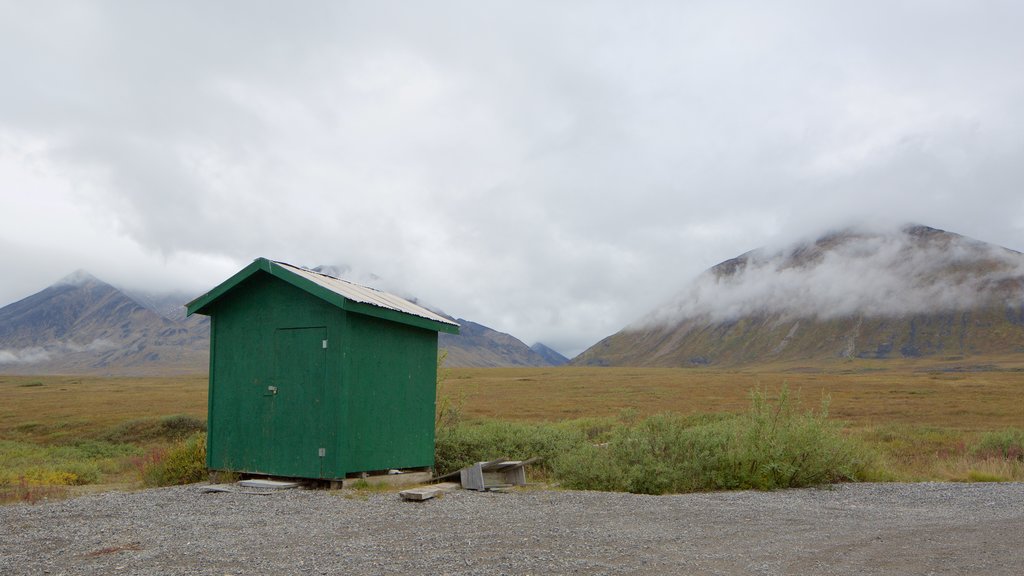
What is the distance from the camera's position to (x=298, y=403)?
Result: 1267cm

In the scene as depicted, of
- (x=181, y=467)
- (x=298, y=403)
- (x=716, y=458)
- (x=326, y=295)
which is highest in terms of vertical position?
(x=326, y=295)

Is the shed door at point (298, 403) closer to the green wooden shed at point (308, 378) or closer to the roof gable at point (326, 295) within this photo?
the green wooden shed at point (308, 378)

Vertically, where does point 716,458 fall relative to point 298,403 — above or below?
below

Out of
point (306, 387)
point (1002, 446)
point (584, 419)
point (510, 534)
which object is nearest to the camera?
point (510, 534)

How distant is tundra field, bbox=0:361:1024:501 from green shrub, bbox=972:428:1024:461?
68mm

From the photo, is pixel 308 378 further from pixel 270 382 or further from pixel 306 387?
pixel 270 382

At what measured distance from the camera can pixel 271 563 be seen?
712 cm

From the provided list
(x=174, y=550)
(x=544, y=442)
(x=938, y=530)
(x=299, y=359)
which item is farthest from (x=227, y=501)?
(x=938, y=530)

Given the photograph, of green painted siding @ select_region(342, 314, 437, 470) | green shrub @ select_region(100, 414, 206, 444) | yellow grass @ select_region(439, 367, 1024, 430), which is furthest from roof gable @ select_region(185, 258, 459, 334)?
yellow grass @ select_region(439, 367, 1024, 430)

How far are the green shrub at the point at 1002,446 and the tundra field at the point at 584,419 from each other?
0.07 m

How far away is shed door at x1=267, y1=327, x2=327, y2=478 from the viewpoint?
12438mm

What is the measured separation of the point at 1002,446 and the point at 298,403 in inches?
737

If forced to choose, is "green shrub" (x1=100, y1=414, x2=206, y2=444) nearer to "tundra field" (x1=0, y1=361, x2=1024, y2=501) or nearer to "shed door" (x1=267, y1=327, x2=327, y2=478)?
"tundra field" (x1=0, y1=361, x2=1024, y2=501)

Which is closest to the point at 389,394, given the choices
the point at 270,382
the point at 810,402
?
the point at 270,382
